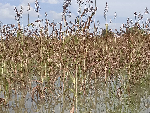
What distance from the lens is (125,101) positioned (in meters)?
2.42

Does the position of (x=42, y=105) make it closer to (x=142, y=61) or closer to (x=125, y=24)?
(x=142, y=61)

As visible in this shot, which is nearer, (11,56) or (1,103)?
(1,103)

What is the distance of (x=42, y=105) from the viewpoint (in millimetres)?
2334

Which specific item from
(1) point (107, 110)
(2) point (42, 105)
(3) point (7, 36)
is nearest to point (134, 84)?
(1) point (107, 110)

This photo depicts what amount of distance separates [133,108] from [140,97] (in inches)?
14.3

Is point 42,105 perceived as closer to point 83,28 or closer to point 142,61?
point 83,28

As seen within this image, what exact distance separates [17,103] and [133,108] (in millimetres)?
1448

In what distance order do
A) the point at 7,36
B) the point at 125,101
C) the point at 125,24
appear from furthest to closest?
1. the point at 125,24
2. the point at 7,36
3. the point at 125,101

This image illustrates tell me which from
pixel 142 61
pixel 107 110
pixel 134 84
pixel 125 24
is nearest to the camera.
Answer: pixel 107 110

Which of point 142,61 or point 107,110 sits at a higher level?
point 142,61

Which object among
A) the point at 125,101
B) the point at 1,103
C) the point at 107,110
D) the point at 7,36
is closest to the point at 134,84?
the point at 125,101

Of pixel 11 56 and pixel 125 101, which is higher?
pixel 11 56

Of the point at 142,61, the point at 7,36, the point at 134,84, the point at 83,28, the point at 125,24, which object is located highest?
the point at 125,24

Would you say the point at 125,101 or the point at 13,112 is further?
the point at 125,101
